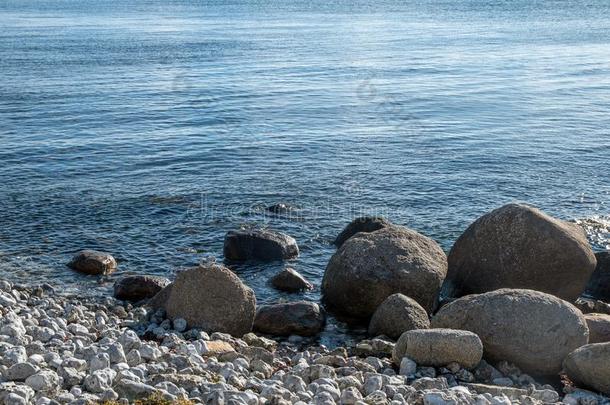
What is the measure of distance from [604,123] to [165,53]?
33521mm

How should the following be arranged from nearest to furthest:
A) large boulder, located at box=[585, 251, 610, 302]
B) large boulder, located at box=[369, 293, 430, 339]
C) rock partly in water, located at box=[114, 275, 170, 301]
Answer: large boulder, located at box=[369, 293, 430, 339]
rock partly in water, located at box=[114, 275, 170, 301]
large boulder, located at box=[585, 251, 610, 302]

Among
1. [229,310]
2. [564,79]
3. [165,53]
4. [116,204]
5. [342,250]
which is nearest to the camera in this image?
[229,310]

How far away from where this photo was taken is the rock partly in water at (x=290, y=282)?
60.1 feet

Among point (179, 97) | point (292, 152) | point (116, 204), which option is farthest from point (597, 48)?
point (116, 204)

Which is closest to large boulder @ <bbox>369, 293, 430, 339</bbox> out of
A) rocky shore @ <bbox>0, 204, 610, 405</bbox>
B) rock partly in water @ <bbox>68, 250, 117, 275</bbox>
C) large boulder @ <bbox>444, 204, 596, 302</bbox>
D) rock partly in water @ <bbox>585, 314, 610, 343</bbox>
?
rocky shore @ <bbox>0, 204, 610, 405</bbox>

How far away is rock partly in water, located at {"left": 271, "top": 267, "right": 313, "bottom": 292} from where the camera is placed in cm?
1831

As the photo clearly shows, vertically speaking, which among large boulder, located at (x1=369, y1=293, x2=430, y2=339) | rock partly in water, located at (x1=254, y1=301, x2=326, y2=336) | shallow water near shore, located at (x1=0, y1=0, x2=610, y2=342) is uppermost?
large boulder, located at (x1=369, y1=293, x2=430, y2=339)

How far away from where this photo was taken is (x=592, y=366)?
42.1 feet

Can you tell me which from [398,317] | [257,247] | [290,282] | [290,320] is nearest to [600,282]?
[398,317]

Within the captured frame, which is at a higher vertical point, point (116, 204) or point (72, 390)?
point (72, 390)

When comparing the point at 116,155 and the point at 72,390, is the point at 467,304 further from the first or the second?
the point at 116,155

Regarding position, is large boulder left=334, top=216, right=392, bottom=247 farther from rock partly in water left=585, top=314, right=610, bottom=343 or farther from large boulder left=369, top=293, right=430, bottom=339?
rock partly in water left=585, top=314, right=610, bottom=343

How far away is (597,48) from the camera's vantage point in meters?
60.8

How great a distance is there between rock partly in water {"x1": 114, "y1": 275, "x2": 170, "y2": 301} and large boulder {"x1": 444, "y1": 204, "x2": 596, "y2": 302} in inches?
248
